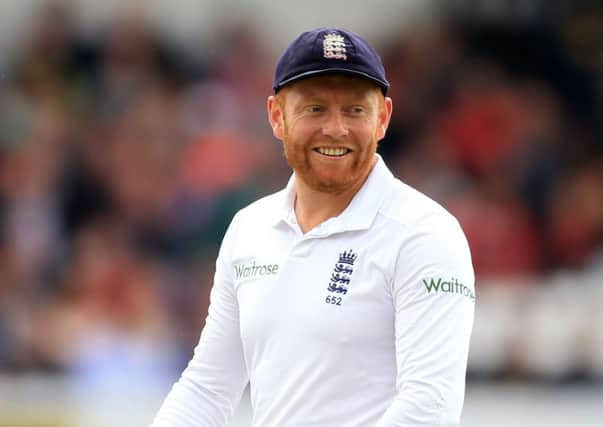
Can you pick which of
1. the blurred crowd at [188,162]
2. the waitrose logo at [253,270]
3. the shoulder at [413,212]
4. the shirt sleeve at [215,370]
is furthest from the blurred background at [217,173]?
the shoulder at [413,212]

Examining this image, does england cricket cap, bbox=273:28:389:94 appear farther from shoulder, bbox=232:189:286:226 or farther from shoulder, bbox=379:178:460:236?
shoulder, bbox=232:189:286:226

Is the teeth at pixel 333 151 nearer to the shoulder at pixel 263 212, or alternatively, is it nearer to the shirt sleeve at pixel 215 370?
the shoulder at pixel 263 212

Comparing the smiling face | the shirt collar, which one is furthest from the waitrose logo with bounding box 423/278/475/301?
the smiling face

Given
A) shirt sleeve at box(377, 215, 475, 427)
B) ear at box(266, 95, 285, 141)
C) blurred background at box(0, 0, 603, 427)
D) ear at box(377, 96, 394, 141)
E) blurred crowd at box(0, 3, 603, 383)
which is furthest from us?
blurred crowd at box(0, 3, 603, 383)

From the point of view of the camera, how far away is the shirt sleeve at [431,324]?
3406mm

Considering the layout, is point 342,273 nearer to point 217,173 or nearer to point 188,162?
point 217,173

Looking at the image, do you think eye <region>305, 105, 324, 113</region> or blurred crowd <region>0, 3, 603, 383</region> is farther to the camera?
blurred crowd <region>0, 3, 603, 383</region>

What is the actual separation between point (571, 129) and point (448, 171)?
0.99 metres

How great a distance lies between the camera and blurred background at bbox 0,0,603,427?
362 inches

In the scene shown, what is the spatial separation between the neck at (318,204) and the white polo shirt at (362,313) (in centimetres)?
3

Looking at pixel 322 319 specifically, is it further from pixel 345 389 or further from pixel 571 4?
pixel 571 4

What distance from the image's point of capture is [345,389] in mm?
3561

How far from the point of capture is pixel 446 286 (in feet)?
11.4

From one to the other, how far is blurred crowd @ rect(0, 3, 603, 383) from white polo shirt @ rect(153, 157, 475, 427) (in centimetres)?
556
